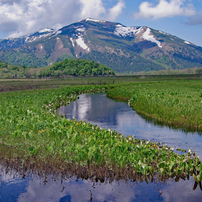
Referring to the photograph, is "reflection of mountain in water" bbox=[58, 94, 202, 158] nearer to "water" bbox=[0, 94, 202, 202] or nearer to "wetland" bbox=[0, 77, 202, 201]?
"wetland" bbox=[0, 77, 202, 201]

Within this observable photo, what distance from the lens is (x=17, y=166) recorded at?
1523 centimetres

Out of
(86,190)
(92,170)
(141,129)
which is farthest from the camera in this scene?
(141,129)

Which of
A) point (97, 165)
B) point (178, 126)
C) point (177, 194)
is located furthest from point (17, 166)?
point (178, 126)

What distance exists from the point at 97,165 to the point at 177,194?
3921 millimetres

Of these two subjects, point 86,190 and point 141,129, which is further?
point 141,129

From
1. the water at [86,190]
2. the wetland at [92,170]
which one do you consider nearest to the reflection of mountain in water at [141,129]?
the wetland at [92,170]

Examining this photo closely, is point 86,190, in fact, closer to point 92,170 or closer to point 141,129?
point 92,170

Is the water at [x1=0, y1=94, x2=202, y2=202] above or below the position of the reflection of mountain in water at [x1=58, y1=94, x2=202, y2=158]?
below

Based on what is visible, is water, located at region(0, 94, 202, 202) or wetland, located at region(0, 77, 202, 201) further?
wetland, located at region(0, 77, 202, 201)

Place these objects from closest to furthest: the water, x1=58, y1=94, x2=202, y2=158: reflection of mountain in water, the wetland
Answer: the water, the wetland, x1=58, y1=94, x2=202, y2=158: reflection of mountain in water

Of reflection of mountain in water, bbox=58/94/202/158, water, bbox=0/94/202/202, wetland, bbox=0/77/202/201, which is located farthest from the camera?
reflection of mountain in water, bbox=58/94/202/158

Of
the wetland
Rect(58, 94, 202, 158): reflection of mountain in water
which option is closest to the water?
the wetland

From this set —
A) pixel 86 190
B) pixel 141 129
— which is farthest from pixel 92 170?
pixel 141 129

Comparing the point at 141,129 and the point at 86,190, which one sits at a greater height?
the point at 141,129
